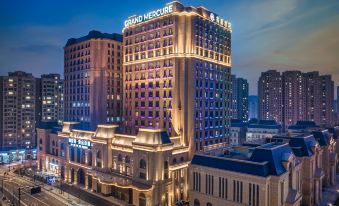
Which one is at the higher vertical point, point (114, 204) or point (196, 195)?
point (196, 195)

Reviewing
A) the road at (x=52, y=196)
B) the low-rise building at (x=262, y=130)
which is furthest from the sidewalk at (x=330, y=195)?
the road at (x=52, y=196)

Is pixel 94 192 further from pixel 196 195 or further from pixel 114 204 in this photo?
pixel 196 195

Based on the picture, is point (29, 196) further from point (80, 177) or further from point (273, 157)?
point (273, 157)

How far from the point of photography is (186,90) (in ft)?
274

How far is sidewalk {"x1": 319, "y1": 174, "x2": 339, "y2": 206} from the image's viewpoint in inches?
2972

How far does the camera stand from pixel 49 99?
166 m

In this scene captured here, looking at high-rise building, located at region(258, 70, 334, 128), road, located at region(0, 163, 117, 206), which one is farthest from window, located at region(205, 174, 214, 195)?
high-rise building, located at region(258, 70, 334, 128)

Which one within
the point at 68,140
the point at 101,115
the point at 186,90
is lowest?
the point at 68,140

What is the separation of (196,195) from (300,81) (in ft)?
520

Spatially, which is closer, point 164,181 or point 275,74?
point 164,181

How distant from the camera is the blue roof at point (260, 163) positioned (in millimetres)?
54406

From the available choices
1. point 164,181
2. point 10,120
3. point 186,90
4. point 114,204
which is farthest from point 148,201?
point 10,120

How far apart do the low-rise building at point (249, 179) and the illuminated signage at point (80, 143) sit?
4348 centimetres

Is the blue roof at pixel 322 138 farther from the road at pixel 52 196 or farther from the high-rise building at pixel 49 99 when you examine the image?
the high-rise building at pixel 49 99
